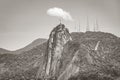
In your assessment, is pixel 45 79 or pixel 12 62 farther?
pixel 12 62

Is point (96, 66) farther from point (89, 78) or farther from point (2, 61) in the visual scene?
point (2, 61)

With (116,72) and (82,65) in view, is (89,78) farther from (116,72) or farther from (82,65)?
(116,72)

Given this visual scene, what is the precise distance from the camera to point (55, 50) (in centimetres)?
5675

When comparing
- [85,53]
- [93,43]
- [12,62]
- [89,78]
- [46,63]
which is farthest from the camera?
[93,43]

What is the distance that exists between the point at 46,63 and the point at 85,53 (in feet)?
44.0

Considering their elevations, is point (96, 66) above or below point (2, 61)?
above

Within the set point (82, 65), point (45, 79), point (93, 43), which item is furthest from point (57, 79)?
point (93, 43)

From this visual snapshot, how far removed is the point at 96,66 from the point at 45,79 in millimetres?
15362

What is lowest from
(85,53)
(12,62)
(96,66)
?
(12,62)

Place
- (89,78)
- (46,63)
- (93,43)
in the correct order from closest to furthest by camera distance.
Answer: (89,78), (46,63), (93,43)

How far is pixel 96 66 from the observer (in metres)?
48.7

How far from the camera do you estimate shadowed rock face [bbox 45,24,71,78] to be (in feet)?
175

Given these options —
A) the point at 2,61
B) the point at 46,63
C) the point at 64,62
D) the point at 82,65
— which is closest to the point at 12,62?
the point at 2,61

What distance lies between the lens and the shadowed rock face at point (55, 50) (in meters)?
53.4
